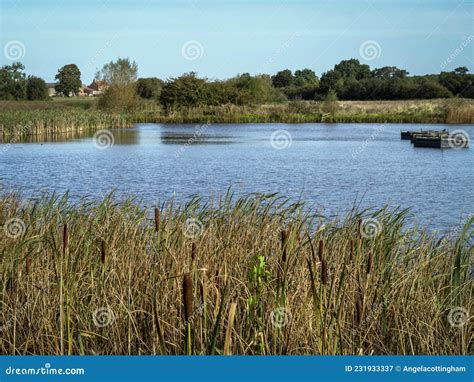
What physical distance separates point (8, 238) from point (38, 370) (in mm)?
3038

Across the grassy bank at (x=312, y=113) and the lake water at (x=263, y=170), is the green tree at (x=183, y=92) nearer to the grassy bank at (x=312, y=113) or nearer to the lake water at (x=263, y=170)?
the grassy bank at (x=312, y=113)

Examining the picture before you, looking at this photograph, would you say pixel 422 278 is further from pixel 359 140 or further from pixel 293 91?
pixel 293 91

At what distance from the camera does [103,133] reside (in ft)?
153

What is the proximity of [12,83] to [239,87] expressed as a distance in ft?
69.4

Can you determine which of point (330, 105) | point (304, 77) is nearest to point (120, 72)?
point (330, 105)

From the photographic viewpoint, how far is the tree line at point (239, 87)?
58.8 m

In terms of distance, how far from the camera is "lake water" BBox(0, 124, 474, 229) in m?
18.6

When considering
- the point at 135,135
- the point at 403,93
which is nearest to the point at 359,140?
the point at 135,135

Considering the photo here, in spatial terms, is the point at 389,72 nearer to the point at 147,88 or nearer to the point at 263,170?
the point at 147,88

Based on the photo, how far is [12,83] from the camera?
5769 cm

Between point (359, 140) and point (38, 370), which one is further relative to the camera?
point (359, 140)

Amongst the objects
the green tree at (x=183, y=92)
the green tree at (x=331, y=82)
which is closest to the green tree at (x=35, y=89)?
the green tree at (x=183, y=92)

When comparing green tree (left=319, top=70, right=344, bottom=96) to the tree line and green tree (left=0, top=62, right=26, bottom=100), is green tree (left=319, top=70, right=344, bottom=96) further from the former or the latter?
green tree (left=0, top=62, right=26, bottom=100)

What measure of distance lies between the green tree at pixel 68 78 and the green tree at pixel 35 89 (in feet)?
15.2
